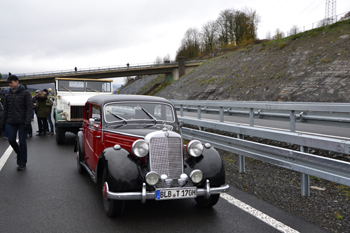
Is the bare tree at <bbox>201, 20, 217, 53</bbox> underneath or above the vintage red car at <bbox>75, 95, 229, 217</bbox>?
above

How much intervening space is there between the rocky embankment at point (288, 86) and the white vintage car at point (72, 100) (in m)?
5.34

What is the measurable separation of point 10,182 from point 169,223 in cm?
352

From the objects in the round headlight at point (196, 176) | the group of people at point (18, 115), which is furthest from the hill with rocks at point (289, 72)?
the round headlight at point (196, 176)

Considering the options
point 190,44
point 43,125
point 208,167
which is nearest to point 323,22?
point 43,125

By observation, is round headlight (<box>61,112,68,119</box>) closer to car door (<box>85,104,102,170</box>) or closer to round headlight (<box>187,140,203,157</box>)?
car door (<box>85,104,102,170</box>)

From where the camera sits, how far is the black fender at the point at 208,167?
14.3ft

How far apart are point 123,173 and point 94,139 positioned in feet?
5.77

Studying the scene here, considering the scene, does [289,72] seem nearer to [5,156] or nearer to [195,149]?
[5,156]

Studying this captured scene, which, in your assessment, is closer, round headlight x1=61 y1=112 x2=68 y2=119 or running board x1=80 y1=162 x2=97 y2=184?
running board x1=80 y1=162 x2=97 y2=184

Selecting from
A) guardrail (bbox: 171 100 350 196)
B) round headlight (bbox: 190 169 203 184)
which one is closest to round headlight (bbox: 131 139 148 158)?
round headlight (bbox: 190 169 203 184)

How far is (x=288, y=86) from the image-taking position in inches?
1025

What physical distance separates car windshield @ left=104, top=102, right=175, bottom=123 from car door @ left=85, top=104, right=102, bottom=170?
9.5 inches

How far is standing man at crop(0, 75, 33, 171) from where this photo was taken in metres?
7.10

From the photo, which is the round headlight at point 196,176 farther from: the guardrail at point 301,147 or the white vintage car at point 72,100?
the white vintage car at point 72,100
